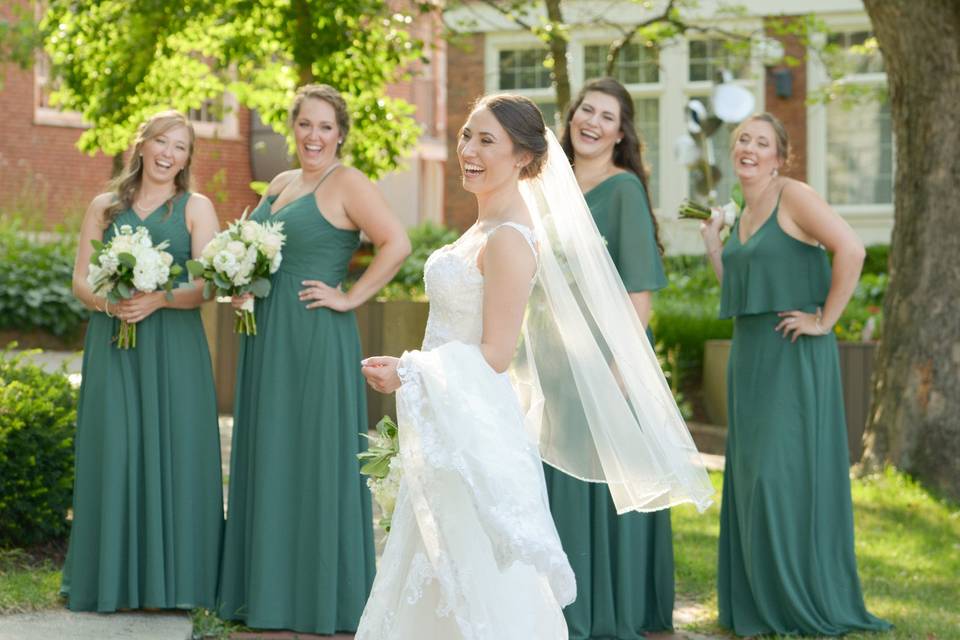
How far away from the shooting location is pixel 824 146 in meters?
20.8

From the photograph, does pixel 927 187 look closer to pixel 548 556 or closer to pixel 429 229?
pixel 548 556

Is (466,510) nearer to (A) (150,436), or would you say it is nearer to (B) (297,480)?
(B) (297,480)

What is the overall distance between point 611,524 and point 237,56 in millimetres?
7561

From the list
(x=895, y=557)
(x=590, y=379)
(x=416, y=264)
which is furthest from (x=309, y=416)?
(x=416, y=264)

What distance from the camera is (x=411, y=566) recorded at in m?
4.37

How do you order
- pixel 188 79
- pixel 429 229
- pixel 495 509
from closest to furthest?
pixel 495 509, pixel 188 79, pixel 429 229

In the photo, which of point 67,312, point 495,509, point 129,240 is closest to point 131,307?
point 129,240

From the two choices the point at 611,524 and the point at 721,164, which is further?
the point at 721,164

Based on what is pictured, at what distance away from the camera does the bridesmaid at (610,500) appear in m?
6.23

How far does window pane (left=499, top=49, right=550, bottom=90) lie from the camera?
21750 mm

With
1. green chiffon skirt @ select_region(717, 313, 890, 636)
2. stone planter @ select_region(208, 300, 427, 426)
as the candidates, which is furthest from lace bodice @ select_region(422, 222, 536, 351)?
stone planter @ select_region(208, 300, 427, 426)

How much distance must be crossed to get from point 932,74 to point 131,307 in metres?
5.94

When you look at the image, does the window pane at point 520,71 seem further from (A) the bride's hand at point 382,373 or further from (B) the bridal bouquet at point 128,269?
(A) the bride's hand at point 382,373

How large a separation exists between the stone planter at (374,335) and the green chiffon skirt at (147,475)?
18.7 ft
